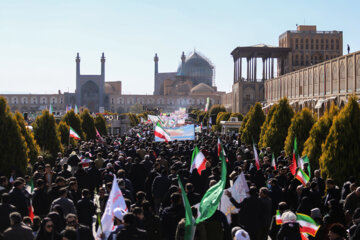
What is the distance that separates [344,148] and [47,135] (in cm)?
1004

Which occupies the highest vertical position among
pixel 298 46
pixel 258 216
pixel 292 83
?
pixel 298 46

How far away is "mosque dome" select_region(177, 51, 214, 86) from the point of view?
375 feet

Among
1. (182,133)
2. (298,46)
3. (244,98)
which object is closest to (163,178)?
(182,133)

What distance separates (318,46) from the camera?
226ft

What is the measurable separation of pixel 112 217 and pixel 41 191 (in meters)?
2.08

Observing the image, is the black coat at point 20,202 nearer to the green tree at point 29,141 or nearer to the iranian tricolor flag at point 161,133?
the green tree at point 29,141

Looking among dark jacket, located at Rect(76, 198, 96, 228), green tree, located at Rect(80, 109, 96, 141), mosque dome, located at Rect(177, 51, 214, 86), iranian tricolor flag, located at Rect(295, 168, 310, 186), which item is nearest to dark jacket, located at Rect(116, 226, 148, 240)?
dark jacket, located at Rect(76, 198, 96, 228)

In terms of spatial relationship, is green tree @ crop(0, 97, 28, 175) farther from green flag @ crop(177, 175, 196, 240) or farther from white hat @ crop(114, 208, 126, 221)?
Result: green flag @ crop(177, 175, 196, 240)

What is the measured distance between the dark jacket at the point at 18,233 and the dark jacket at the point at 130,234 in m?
0.97

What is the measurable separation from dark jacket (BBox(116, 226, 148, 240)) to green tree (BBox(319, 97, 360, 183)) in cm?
589

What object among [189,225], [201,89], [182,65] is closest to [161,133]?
[189,225]

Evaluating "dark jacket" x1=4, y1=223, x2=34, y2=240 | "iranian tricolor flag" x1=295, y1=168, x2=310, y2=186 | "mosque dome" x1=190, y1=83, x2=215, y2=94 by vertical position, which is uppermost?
"mosque dome" x1=190, y1=83, x2=215, y2=94

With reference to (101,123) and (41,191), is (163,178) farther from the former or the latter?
(101,123)

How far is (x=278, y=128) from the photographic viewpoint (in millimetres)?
16906
